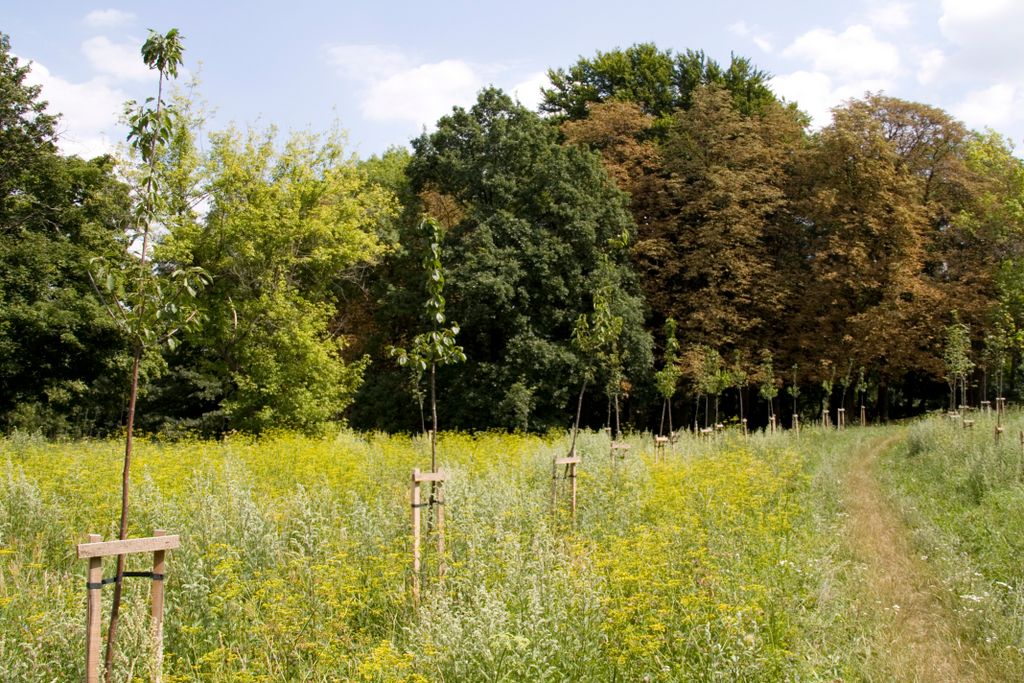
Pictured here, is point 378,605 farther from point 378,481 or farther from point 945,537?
point 945,537

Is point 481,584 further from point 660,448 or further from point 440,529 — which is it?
point 660,448

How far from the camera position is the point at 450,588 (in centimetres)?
671

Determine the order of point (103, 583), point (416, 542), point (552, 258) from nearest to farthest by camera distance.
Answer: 1. point (103, 583)
2. point (416, 542)
3. point (552, 258)

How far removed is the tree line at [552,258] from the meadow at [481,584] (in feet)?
40.5

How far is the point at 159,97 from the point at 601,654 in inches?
195

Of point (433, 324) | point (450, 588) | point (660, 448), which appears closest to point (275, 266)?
point (660, 448)

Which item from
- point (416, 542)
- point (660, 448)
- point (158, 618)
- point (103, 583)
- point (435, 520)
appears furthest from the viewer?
point (660, 448)

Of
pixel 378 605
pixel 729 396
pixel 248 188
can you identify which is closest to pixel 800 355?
pixel 729 396

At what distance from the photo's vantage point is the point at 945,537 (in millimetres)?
9789

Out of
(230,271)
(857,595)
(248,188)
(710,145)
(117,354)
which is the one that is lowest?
(857,595)

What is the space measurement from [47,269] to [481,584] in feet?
80.6

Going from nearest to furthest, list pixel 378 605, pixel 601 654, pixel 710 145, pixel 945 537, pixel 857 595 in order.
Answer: pixel 601 654 < pixel 378 605 < pixel 857 595 < pixel 945 537 < pixel 710 145

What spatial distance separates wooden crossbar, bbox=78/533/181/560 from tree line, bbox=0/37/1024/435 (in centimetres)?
1733

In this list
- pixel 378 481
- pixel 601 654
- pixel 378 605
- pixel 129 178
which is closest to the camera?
pixel 601 654
